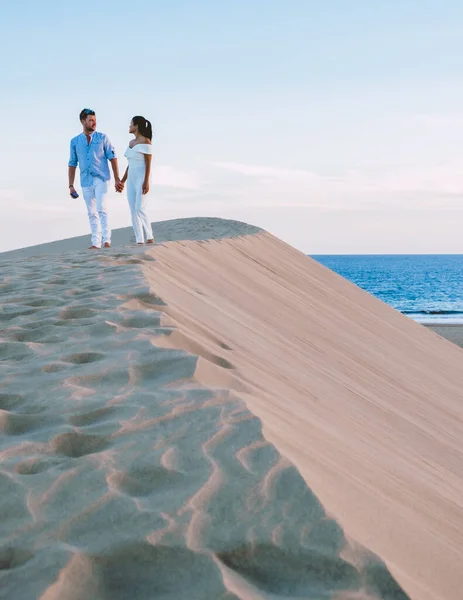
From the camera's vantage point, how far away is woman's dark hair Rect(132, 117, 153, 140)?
7889 millimetres

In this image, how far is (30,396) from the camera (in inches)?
105

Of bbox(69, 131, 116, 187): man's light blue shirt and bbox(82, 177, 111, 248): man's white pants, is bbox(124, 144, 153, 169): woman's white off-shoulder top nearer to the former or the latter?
bbox(69, 131, 116, 187): man's light blue shirt

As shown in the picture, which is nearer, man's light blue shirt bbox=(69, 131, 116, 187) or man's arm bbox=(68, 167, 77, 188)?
man's light blue shirt bbox=(69, 131, 116, 187)

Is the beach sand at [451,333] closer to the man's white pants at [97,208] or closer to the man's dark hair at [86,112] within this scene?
the man's white pants at [97,208]

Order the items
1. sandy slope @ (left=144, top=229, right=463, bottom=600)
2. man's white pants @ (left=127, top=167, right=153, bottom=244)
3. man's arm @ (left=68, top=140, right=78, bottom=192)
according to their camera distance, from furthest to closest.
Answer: man's arm @ (left=68, top=140, right=78, bottom=192), man's white pants @ (left=127, top=167, right=153, bottom=244), sandy slope @ (left=144, top=229, right=463, bottom=600)

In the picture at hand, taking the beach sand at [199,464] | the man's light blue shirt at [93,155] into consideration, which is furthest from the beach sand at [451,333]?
the beach sand at [199,464]

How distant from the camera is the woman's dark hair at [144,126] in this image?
311 inches

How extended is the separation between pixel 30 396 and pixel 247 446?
0.95m

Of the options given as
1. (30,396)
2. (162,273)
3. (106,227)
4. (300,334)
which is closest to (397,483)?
(30,396)

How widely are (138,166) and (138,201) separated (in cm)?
44

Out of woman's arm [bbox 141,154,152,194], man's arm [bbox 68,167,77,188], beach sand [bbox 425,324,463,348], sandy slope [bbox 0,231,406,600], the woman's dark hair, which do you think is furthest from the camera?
beach sand [bbox 425,324,463,348]

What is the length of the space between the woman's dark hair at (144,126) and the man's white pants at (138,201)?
38cm

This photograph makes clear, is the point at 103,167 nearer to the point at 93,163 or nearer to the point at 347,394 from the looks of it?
the point at 93,163

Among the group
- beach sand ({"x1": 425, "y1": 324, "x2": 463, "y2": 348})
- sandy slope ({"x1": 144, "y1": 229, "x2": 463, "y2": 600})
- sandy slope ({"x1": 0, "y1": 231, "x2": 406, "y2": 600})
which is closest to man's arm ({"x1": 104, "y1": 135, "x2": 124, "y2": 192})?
sandy slope ({"x1": 144, "y1": 229, "x2": 463, "y2": 600})
